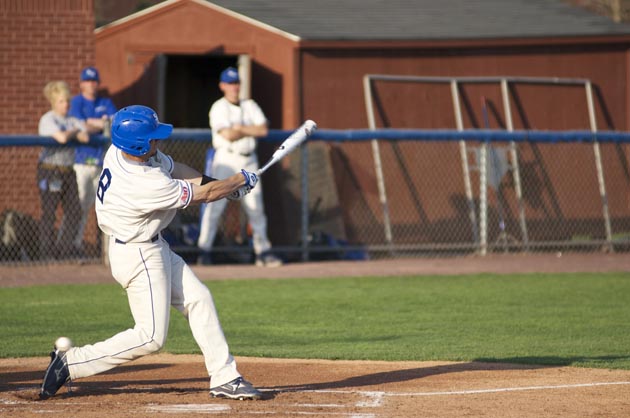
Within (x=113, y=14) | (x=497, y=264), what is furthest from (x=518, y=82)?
(x=113, y=14)

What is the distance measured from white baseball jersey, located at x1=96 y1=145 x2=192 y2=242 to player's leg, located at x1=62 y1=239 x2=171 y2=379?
A: 96mm

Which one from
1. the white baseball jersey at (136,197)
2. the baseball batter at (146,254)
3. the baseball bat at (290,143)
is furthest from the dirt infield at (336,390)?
the baseball bat at (290,143)

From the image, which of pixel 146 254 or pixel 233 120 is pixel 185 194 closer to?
pixel 146 254

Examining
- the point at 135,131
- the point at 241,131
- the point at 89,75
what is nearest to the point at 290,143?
the point at 135,131

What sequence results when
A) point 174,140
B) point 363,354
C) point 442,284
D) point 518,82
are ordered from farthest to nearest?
point 518,82 < point 174,140 < point 442,284 < point 363,354

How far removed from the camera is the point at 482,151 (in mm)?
14602

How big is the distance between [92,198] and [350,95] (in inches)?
179

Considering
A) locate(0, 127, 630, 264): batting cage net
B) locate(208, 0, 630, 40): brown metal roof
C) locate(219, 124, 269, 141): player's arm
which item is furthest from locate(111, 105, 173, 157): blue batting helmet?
locate(208, 0, 630, 40): brown metal roof

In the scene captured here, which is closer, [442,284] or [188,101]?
[442,284]

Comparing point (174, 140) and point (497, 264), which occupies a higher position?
point (174, 140)

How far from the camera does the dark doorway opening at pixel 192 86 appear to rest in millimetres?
17219

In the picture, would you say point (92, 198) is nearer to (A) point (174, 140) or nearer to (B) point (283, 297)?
(A) point (174, 140)

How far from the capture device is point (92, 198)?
12.8 m

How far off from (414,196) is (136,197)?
971 cm
